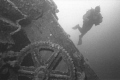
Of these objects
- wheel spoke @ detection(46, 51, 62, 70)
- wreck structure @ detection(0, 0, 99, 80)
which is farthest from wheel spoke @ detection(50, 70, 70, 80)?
wheel spoke @ detection(46, 51, 62, 70)

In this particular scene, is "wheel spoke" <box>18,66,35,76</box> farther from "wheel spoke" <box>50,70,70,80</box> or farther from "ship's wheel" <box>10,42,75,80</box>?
"wheel spoke" <box>50,70,70,80</box>

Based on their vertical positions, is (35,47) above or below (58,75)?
above

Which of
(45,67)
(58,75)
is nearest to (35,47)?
(45,67)

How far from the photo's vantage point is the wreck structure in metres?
2.44

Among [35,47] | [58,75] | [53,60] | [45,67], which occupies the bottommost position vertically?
[58,75]

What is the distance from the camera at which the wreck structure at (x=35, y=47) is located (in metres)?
2.44

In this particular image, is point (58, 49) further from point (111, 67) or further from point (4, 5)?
point (111, 67)

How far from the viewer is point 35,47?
2.57m

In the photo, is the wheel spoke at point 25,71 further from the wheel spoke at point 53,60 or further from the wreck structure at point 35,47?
the wheel spoke at point 53,60

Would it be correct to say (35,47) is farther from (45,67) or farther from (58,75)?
(58,75)

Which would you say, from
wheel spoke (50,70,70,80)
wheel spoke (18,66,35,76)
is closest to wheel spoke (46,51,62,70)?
wheel spoke (50,70,70,80)

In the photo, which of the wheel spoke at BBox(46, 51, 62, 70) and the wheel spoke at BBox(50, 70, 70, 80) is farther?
the wheel spoke at BBox(46, 51, 62, 70)

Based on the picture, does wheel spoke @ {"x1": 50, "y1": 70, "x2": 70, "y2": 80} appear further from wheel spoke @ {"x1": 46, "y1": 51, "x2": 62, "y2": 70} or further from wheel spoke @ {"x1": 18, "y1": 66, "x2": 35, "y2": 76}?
wheel spoke @ {"x1": 18, "y1": 66, "x2": 35, "y2": 76}

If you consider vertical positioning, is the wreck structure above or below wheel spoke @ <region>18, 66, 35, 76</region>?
above
